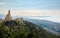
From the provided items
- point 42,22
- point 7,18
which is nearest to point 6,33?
point 7,18

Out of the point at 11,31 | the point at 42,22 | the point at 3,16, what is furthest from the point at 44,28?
the point at 3,16

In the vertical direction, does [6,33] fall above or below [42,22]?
below

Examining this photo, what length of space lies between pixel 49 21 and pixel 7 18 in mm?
1348

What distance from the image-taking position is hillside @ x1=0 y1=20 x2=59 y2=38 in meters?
4.67

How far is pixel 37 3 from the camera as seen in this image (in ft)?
16.5

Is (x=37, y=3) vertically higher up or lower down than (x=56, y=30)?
higher up

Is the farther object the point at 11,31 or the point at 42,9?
the point at 42,9

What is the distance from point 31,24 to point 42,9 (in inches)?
24.9

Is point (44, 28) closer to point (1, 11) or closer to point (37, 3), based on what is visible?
point (37, 3)

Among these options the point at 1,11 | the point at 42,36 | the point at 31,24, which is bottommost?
the point at 42,36

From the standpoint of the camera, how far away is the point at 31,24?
16.0 ft

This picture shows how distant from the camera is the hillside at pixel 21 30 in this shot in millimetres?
4672

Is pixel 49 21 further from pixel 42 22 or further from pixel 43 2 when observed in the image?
pixel 43 2

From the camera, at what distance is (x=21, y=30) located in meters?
4.79
